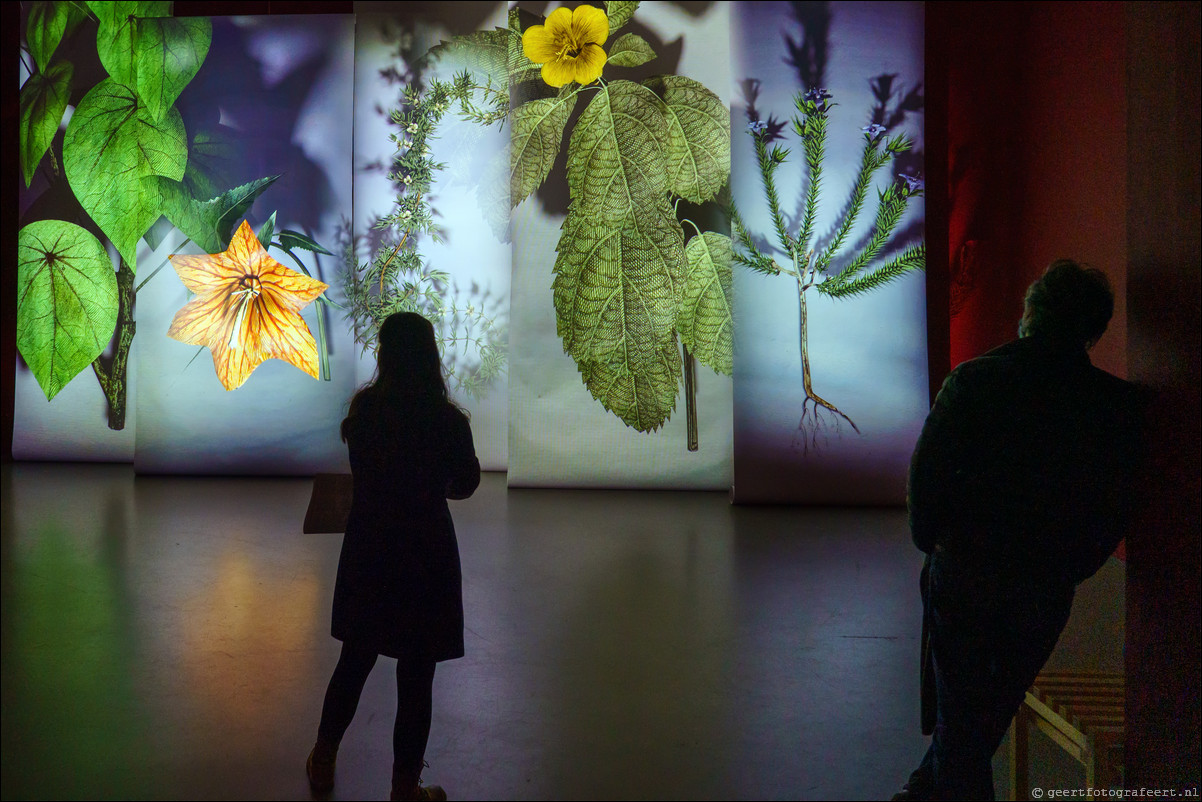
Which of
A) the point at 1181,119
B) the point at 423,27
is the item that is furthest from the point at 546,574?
the point at 423,27

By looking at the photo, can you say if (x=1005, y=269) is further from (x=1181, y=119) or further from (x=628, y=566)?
(x=1181, y=119)

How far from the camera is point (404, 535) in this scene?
7.59 feet

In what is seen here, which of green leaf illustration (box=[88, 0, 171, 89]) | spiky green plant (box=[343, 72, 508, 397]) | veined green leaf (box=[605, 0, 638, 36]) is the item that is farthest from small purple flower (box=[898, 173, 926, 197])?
green leaf illustration (box=[88, 0, 171, 89])

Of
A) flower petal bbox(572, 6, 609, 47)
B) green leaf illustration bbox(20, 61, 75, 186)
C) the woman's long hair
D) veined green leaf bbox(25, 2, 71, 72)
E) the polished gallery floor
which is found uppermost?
veined green leaf bbox(25, 2, 71, 72)

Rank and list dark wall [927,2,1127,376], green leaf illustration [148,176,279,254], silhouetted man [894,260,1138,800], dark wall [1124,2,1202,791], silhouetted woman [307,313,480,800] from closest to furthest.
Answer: dark wall [1124,2,1202,791] < silhouetted man [894,260,1138,800] < silhouetted woman [307,313,480,800] < dark wall [927,2,1127,376] < green leaf illustration [148,176,279,254]

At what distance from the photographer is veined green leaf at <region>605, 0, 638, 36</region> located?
20.6ft

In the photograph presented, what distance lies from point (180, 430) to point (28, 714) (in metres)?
4.07

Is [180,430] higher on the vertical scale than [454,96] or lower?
lower

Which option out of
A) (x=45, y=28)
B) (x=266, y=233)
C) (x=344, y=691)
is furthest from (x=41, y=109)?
(x=344, y=691)

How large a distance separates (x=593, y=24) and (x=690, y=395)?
8.40ft

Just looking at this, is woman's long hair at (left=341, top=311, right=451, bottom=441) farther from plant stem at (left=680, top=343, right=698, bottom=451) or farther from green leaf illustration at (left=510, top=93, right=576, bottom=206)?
green leaf illustration at (left=510, top=93, right=576, bottom=206)

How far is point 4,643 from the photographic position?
3.56 m

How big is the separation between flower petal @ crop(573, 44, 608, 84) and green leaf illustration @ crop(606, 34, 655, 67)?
0.06 metres

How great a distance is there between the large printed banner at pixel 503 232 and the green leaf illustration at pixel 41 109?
0.08ft
